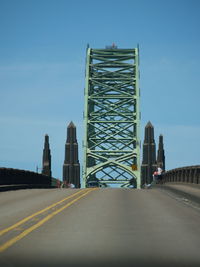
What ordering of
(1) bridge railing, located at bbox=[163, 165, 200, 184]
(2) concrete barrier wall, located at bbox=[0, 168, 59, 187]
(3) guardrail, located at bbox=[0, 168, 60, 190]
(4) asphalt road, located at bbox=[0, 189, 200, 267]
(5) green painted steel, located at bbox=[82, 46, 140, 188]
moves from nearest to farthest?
(4) asphalt road, located at bbox=[0, 189, 200, 267]
(3) guardrail, located at bbox=[0, 168, 60, 190]
(2) concrete barrier wall, located at bbox=[0, 168, 59, 187]
(1) bridge railing, located at bbox=[163, 165, 200, 184]
(5) green painted steel, located at bbox=[82, 46, 140, 188]

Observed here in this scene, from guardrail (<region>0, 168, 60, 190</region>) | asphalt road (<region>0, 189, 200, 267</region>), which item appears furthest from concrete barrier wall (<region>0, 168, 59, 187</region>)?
asphalt road (<region>0, 189, 200, 267</region>)

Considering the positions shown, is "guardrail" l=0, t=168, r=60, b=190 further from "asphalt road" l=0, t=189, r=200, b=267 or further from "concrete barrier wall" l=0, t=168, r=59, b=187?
"asphalt road" l=0, t=189, r=200, b=267

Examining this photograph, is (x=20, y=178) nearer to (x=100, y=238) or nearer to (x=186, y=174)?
(x=186, y=174)

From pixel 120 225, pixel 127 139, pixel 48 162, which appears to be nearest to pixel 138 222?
pixel 120 225

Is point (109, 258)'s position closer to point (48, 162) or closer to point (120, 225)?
point (120, 225)

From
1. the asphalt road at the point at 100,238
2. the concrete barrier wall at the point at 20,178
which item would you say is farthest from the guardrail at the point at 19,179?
the asphalt road at the point at 100,238

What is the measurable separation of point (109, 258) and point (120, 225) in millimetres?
4804

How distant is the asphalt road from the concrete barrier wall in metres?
14.7

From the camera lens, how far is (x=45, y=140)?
152000mm

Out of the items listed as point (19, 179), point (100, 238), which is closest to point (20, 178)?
point (19, 179)

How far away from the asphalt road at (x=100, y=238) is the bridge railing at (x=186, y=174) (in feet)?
50.5

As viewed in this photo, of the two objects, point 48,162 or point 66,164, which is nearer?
point 48,162

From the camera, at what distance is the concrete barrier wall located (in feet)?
107

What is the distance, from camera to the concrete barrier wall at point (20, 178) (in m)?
32.7
